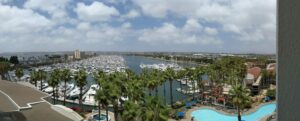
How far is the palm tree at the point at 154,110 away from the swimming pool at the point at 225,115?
28.5 m

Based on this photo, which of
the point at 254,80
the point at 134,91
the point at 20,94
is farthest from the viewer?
the point at 254,80

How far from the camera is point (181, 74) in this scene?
8850 cm

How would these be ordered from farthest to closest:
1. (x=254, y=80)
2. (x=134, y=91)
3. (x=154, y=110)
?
(x=254, y=80) < (x=134, y=91) < (x=154, y=110)

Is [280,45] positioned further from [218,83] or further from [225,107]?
[218,83]

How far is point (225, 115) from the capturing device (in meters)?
59.9

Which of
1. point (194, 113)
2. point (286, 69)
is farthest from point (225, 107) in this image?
point (286, 69)

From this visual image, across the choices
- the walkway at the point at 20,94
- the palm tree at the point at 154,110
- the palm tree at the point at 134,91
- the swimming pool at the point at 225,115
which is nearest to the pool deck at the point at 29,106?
the walkway at the point at 20,94

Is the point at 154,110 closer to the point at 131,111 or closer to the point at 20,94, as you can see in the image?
the point at 131,111

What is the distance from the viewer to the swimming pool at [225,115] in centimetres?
5747

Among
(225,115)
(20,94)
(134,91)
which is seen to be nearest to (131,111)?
(134,91)

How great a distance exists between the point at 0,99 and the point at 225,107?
3955 cm

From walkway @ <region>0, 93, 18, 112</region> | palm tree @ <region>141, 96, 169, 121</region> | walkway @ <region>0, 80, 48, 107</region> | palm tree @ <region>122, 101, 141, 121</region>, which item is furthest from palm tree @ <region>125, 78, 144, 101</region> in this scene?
palm tree @ <region>141, 96, 169, 121</region>

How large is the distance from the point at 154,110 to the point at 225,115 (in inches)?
1320

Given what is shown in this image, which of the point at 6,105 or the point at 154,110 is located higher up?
the point at 154,110
